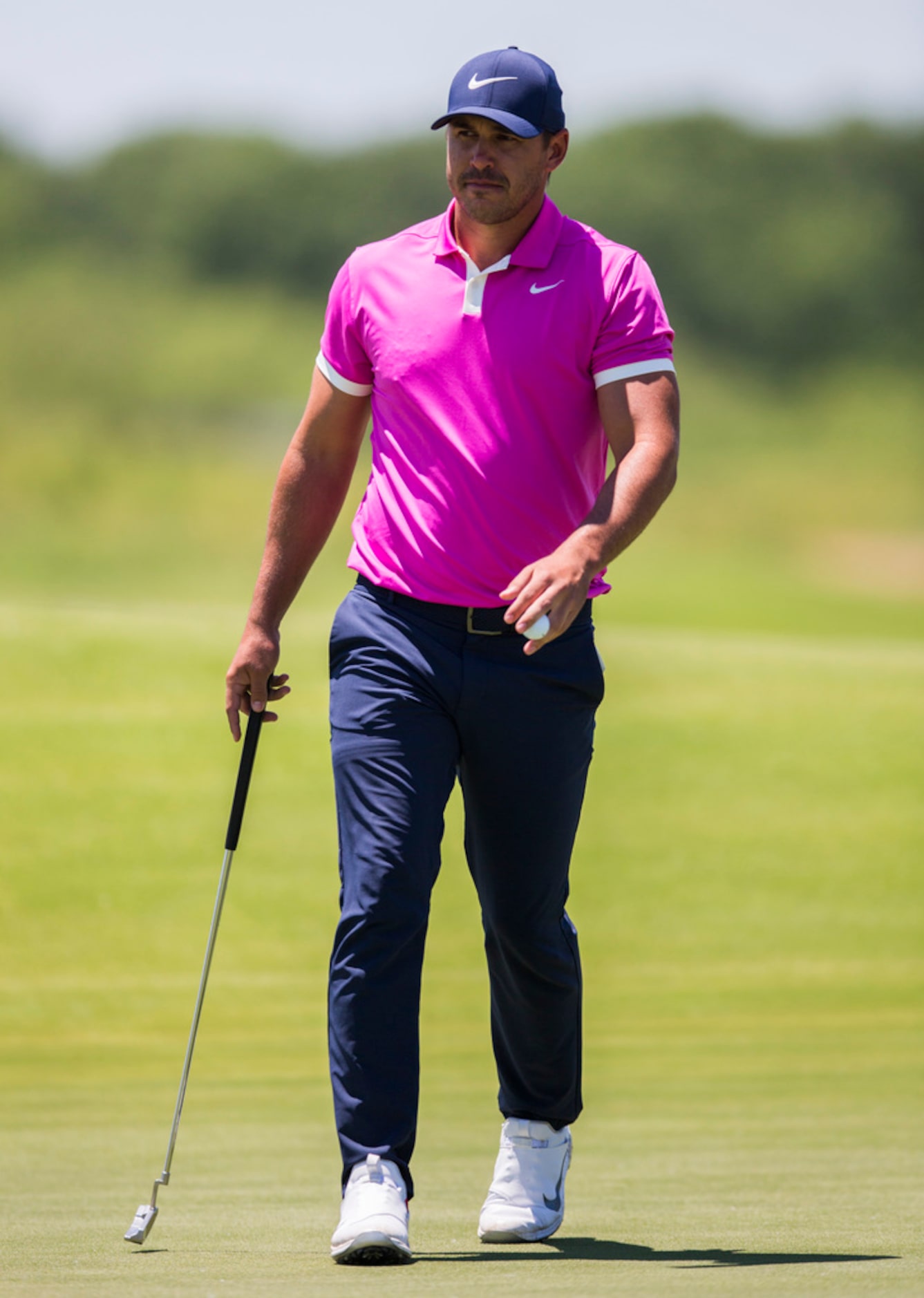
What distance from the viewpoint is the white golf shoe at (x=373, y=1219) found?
9.75 ft

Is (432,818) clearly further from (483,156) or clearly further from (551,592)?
(483,156)

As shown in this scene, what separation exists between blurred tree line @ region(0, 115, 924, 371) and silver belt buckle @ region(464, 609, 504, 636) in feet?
228

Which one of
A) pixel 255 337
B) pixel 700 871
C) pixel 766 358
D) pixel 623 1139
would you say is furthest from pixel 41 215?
pixel 623 1139

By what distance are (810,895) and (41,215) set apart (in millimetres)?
66734

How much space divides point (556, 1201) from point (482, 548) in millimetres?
1128

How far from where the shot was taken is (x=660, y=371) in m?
3.38

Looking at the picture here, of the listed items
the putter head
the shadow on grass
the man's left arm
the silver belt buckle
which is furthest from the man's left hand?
the putter head

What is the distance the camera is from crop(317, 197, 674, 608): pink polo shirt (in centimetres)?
340

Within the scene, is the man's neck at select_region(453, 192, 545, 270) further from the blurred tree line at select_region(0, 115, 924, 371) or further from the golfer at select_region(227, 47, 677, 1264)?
the blurred tree line at select_region(0, 115, 924, 371)

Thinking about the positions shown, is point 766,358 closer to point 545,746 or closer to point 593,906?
point 593,906

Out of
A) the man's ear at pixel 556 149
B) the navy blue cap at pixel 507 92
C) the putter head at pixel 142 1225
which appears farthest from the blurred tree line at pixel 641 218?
the putter head at pixel 142 1225

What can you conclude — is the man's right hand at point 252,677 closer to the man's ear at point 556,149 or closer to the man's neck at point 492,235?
the man's neck at point 492,235

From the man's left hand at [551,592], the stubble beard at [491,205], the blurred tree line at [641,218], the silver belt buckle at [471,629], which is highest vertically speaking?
the blurred tree line at [641,218]

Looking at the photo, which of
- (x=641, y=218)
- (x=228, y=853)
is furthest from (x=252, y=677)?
(x=641, y=218)
